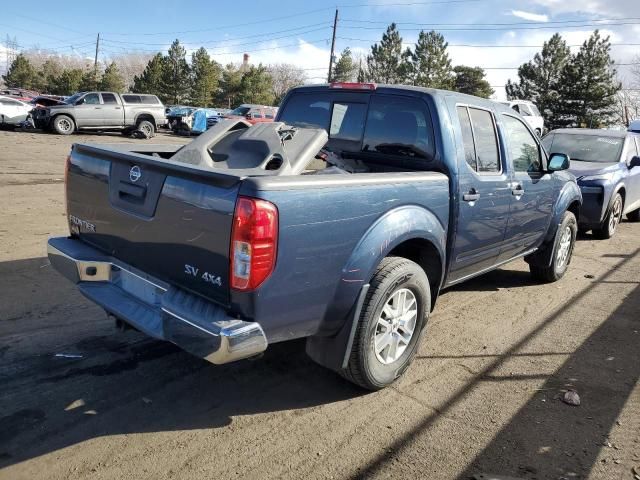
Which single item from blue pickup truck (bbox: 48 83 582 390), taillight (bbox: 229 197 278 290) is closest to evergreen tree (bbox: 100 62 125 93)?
blue pickup truck (bbox: 48 83 582 390)

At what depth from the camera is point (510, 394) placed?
356 centimetres

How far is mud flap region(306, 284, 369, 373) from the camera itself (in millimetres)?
3055

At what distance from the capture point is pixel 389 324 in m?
3.43

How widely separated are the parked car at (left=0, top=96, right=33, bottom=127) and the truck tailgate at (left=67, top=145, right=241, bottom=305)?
78.9 ft

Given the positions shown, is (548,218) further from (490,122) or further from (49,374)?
(49,374)

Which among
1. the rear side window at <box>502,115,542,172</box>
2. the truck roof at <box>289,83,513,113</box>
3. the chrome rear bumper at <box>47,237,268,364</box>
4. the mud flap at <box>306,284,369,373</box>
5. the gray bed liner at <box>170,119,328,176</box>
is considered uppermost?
the truck roof at <box>289,83,513,113</box>

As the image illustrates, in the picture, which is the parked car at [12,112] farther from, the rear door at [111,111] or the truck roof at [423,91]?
the truck roof at [423,91]

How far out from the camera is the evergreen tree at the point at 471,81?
5662 cm

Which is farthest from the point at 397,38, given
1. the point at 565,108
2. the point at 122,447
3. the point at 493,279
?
the point at 122,447

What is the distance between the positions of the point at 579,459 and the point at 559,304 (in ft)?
9.30

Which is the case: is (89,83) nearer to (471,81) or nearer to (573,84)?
(471,81)

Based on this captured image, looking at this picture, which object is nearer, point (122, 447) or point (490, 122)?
point (122, 447)

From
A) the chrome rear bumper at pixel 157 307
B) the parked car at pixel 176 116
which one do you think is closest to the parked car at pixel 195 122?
the parked car at pixel 176 116

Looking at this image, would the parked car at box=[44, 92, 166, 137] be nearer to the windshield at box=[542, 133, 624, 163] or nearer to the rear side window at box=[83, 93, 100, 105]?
the rear side window at box=[83, 93, 100, 105]
